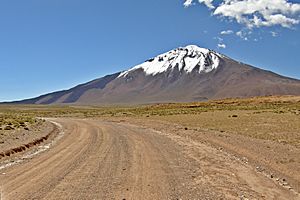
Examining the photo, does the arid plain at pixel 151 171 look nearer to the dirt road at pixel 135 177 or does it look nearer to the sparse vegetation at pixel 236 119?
the dirt road at pixel 135 177

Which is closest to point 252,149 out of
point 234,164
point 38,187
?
point 234,164

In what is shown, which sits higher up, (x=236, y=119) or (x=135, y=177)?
(x=135, y=177)

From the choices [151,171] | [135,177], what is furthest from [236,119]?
[135,177]

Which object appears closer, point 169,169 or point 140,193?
point 140,193

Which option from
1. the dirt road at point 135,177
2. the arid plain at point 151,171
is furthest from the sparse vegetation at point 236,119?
the dirt road at point 135,177

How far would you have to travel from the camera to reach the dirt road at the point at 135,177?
422 inches

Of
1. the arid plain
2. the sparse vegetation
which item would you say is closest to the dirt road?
the arid plain

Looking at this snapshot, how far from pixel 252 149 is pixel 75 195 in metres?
11.6

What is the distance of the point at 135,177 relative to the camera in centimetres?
1270

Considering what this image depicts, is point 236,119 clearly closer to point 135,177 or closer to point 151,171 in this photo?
point 151,171

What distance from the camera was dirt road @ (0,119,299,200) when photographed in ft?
35.2

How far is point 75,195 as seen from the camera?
10422mm

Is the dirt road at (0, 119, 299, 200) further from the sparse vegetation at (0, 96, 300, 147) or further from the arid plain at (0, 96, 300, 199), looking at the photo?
the sparse vegetation at (0, 96, 300, 147)

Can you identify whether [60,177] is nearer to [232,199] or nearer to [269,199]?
→ [232,199]
